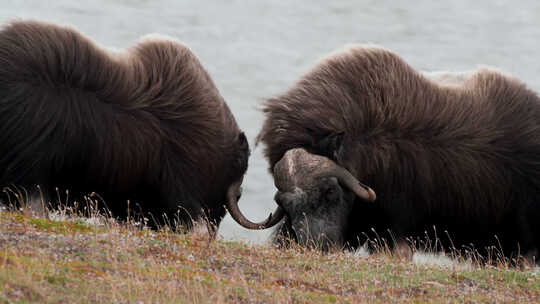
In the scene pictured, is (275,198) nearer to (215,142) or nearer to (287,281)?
(215,142)

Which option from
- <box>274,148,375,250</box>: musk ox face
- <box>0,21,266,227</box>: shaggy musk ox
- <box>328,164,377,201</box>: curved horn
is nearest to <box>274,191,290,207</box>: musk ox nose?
<box>274,148,375,250</box>: musk ox face

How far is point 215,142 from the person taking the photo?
951cm

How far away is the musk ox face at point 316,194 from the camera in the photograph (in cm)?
834

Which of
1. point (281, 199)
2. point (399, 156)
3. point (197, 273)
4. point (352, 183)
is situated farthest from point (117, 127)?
point (197, 273)

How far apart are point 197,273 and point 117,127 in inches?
116

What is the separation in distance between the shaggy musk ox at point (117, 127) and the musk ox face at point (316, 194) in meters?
1.00

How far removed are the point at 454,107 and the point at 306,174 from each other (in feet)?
5.85

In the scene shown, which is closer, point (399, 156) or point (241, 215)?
point (399, 156)

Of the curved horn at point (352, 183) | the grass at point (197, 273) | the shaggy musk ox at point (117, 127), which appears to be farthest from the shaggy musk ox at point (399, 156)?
the grass at point (197, 273)

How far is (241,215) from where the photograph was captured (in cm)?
973

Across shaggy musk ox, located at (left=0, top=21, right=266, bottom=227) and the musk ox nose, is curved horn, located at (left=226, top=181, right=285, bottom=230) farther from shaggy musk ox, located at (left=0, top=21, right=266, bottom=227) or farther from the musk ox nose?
the musk ox nose

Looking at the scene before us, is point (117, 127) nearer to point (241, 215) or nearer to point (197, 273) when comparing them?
point (241, 215)

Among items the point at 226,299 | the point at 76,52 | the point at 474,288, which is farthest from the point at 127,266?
the point at 76,52

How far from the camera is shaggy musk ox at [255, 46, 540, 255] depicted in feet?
27.9
